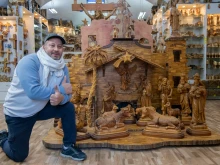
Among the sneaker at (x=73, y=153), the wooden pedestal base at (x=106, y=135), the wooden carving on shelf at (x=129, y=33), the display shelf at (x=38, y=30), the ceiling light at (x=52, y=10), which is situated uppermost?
the ceiling light at (x=52, y=10)

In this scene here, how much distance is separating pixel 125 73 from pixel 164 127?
4.73ft

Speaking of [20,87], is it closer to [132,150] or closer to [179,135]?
[132,150]

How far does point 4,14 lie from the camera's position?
1003 centimetres

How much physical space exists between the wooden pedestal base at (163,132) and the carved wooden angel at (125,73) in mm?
1235

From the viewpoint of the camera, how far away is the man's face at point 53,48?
3279 millimetres

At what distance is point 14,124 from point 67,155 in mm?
727

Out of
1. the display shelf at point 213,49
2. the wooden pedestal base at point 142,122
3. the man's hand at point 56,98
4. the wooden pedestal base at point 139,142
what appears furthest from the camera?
the display shelf at point 213,49

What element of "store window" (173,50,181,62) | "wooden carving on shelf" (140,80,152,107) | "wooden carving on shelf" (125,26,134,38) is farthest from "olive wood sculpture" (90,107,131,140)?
"store window" (173,50,181,62)

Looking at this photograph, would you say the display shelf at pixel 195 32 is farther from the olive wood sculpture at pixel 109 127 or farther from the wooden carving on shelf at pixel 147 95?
the olive wood sculpture at pixel 109 127

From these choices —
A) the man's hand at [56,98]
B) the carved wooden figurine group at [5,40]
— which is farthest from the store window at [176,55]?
the carved wooden figurine group at [5,40]

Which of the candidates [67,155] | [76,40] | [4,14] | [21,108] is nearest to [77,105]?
[67,155]

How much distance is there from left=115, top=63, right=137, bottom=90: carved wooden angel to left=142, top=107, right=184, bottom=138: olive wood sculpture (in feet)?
3.70

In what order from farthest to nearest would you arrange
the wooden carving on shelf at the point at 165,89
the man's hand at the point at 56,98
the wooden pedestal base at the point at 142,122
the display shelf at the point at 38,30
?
the display shelf at the point at 38,30 → the wooden carving on shelf at the point at 165,89 → the wooden pedestal base at the point at 142,122 → the man's hand at the point at 56,98

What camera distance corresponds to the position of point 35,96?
3.05m
